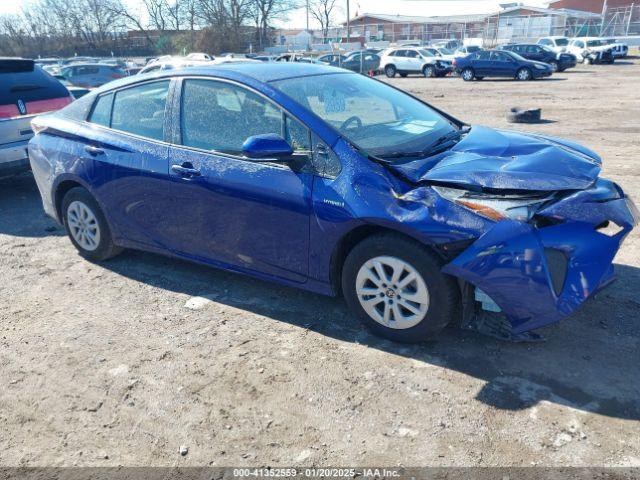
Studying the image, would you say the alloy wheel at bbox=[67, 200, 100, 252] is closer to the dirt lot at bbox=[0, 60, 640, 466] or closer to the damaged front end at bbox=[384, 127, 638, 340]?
the dirt lot at bbox=[0, 60, 640, 466]

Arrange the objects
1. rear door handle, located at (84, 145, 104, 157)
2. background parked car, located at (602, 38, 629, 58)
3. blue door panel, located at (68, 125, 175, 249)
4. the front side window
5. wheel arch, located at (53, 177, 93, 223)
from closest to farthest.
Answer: the front side window → blue door panel, located at (68, 125, 175, 249) → rear door handle, located at (84, 145, 104, 157) → wheel arch, located at (53, 177, 93, 223) → background parked car, located at (602, 38, 629, 58)

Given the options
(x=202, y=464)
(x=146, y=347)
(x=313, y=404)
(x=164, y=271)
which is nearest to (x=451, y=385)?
(x=313, y=404)

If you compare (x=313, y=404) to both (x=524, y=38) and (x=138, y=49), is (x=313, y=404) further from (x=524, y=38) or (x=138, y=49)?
(x=138, y=49)

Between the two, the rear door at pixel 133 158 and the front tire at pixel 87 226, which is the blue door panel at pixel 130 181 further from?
the front tire at pixel 87 226

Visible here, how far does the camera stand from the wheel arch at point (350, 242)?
322 cm

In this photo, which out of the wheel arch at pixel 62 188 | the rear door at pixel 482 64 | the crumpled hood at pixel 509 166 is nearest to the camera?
the crumpled hood at pixel 509 166

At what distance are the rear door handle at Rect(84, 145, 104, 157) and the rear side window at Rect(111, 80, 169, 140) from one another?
23 cm

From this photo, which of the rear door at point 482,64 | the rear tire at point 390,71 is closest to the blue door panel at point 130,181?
the rear door at point 482,64

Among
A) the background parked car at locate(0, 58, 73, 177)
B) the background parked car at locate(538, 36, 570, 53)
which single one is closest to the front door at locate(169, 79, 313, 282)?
the background parked car at locate(0, 58, 73, 177)

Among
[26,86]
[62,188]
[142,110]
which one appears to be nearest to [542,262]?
[142,110]

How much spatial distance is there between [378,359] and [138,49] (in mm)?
66901

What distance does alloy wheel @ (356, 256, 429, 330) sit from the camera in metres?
3.24

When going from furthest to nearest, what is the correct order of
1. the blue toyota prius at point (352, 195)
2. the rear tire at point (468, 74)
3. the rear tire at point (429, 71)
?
the rear tire at point (429, 71) < the rear tire at point (468, 74) < the blue toyota prius at point (352, 195)

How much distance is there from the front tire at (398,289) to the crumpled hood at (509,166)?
456mm
